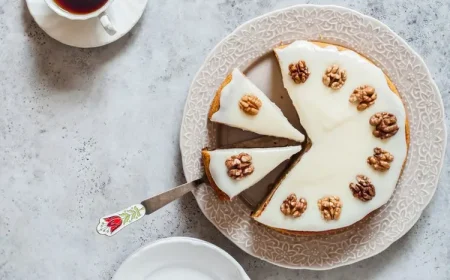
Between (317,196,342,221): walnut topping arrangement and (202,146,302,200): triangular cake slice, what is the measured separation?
0.15 metres

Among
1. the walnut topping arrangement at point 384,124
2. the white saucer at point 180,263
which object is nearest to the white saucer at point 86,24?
the white saucer at point 180,263

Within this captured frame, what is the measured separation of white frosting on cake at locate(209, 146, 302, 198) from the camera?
1766mm

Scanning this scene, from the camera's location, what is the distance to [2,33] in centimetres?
191

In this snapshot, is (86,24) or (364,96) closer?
(364,96)

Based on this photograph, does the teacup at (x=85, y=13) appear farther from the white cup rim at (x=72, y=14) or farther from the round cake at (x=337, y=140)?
the round cake at (x=337, y=140)

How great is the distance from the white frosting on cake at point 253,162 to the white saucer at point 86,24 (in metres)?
0.43

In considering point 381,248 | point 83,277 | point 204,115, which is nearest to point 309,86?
point 204,115

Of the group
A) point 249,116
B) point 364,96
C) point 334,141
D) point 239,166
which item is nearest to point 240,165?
point 239,166

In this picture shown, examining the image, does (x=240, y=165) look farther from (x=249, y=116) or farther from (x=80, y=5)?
(x=80, y=5)

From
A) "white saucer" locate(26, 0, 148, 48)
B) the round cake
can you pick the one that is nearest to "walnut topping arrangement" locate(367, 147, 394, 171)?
the round cake

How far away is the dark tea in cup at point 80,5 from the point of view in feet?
5.90

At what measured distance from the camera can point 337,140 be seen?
1.76m

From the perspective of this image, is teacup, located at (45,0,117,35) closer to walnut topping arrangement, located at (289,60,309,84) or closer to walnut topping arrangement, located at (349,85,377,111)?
walnut topping arrangement, located at (289,60,309,84)

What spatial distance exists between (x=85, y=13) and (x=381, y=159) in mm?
870
